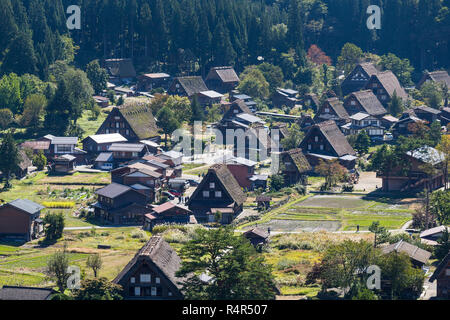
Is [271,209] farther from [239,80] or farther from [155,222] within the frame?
[239,80]

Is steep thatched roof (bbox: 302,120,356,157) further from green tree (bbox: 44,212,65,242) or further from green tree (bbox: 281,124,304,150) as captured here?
green tree (bbox: 44,212,65,242)

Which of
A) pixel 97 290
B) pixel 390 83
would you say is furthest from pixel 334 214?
pixel 390 83

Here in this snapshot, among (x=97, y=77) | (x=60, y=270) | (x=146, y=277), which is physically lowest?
(x=60, y=270)

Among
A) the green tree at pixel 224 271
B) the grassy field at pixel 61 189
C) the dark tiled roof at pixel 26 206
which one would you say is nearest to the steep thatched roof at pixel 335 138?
the grassy field at pixel 61 189

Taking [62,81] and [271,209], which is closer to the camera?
[271,209]

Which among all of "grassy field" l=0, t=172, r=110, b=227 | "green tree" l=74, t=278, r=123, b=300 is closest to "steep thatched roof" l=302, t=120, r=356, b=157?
"grassy field" l=0, t=172, r=110, b=227

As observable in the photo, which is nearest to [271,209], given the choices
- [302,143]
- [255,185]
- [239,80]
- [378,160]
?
[255,185]

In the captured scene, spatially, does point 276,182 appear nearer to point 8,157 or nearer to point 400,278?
point 8,157
